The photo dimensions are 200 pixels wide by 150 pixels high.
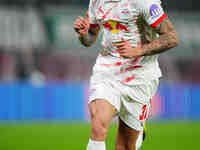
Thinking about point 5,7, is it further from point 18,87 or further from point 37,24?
point 18,87

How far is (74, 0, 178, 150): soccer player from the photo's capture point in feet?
15.5

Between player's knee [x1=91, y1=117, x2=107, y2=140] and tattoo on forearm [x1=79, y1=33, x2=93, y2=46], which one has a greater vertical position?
tattoo on forearm [x1=79, y1=33, x2=93, y2=46]

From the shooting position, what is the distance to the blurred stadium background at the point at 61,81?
11.1 meters

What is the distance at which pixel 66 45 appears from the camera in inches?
955

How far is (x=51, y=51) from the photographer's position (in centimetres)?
2398

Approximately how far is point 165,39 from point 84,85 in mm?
11421

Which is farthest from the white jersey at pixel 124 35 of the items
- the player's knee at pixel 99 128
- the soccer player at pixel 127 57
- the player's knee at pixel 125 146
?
the player's knee at pixel 125 146

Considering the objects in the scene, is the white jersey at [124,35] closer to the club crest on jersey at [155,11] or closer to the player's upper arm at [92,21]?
the club crest on jersey at [155,11]

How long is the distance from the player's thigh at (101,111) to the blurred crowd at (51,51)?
54.2 feet

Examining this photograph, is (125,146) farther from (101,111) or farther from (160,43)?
(160,43)

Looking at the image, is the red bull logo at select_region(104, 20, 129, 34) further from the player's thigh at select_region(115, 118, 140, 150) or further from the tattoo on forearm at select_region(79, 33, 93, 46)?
the player's thigh at select_region(115, 118, 140, 150)

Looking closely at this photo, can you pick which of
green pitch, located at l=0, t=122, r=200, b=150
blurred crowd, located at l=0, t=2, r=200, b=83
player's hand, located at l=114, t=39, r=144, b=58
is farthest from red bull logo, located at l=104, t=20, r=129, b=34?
blurred crowd, located at l=0, t=2, r=200, b=83

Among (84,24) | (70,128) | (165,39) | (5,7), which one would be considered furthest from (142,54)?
(5,7)

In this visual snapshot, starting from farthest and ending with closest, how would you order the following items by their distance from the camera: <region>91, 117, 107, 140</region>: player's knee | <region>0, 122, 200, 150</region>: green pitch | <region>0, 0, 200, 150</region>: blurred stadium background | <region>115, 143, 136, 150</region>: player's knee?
<region>0, 0, 200, 150</region>: blurred stadium background → <region>0, 122, 200, 150</region>: green pitch → <region>115, 143, 136, 150</region>: player's knee → <region>91, 117, 107, 140</region>: player's knee
